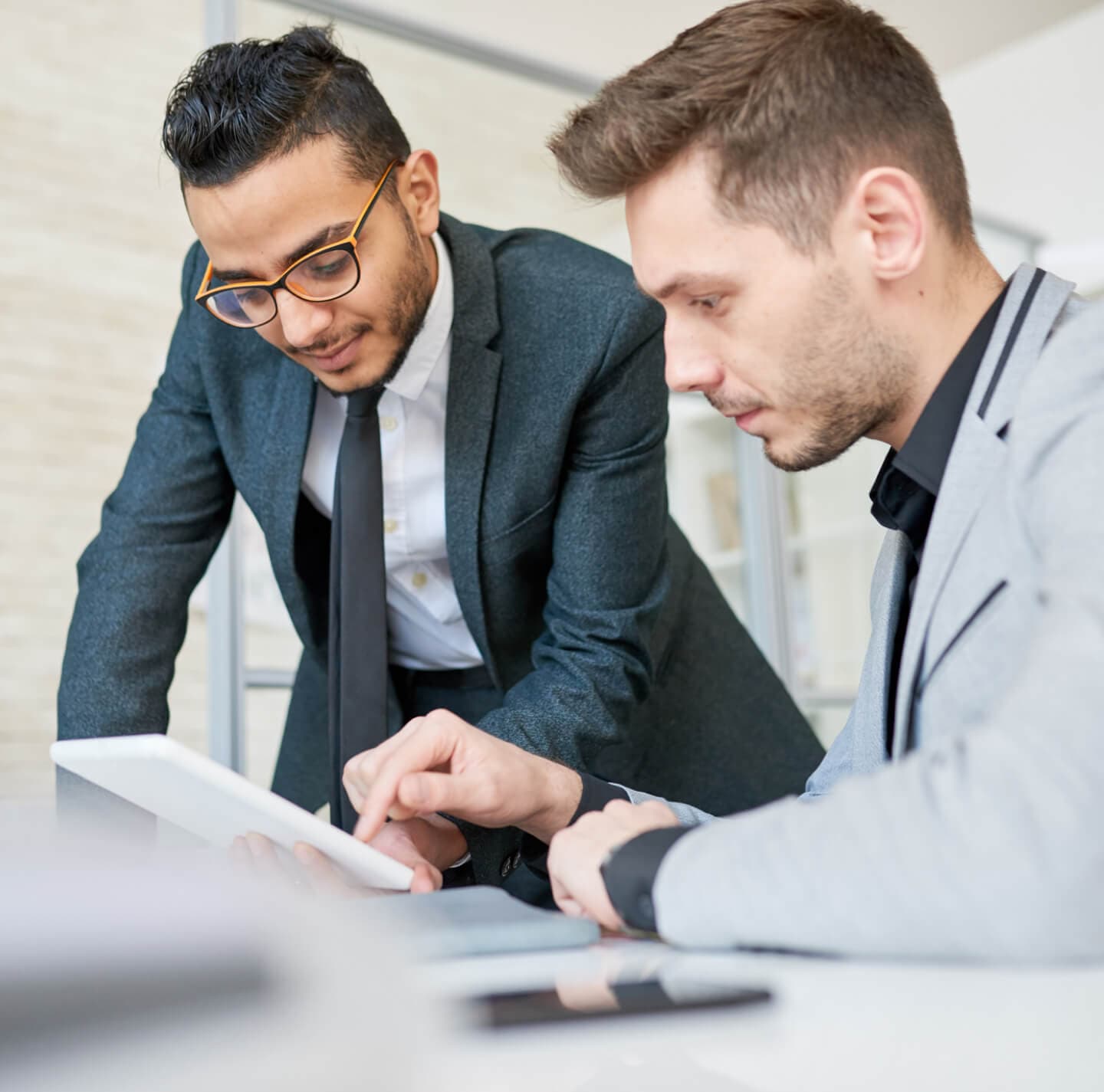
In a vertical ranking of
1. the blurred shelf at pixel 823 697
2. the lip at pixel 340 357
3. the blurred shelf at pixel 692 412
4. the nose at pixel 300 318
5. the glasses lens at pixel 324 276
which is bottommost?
the blurred shelf at pixel 823 697

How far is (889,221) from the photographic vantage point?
97 cm

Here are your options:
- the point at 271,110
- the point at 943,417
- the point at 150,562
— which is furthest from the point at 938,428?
the point at 150,562

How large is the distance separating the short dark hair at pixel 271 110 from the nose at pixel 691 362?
52cm

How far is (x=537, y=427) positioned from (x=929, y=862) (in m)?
0.97

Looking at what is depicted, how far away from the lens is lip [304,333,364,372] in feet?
4.62

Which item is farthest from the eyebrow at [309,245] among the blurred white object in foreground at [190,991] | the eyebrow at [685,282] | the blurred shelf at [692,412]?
the blurred shelf at [692,412]

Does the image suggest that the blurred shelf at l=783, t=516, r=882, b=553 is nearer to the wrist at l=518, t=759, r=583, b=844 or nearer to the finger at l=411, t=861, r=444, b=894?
the wrist at l=518, t=759, r=583, b=844

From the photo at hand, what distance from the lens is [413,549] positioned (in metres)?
1.54

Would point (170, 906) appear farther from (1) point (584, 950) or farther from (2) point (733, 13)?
(2) point (733, 13)

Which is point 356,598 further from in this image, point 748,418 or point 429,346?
point 748,418

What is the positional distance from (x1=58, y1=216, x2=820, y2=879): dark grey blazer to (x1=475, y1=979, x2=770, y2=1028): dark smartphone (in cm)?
87

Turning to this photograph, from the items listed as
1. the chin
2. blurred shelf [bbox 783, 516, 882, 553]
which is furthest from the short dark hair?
blurred shelf [bbox 783, 516, 882, 553]

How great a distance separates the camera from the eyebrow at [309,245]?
4.40 feet

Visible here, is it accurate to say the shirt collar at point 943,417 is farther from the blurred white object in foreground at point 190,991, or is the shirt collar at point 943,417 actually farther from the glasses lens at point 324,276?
the blurred white object in foreground at point 190,991
